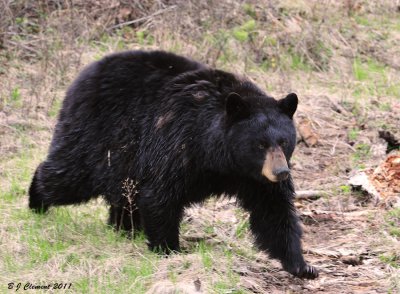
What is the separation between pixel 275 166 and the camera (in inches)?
201

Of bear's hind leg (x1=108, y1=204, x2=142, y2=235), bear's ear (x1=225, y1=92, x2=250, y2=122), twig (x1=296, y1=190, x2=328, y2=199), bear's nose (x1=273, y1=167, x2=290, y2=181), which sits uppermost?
bear's ear (x1=225, y1=92, x2=250, y2=122)

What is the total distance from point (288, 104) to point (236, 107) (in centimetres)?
37

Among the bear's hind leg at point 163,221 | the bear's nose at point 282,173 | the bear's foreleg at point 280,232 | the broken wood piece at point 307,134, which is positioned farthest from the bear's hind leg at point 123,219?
the broken wood piece at point 307,134

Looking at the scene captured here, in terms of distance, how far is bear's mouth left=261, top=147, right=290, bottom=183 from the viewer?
16.7ft

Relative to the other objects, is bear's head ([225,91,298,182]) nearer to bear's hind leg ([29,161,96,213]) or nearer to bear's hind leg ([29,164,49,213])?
bear's hind leg ([29,161,96,213])

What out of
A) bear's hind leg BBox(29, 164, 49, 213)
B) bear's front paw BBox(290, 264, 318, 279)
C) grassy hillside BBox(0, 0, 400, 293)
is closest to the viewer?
grassy hillside BBox(0, 0, 400, 293)

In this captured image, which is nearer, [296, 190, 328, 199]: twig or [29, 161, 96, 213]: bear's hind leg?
[29, 161, 96, 213]: bear's hind leg

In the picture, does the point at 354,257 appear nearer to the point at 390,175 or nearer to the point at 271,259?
the point at 271,259

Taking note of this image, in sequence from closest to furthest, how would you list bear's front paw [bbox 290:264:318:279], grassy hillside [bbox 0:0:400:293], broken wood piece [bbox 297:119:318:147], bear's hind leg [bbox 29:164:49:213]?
grassy hillside [bbox 0:0:400:293] < bear's front paw [bbox 290:264:318:279] < bear's hind leg [bbox 29:164:49:213] < broken wood piece [bbox 297:119:318:147]

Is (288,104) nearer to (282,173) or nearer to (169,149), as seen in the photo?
(282,173)

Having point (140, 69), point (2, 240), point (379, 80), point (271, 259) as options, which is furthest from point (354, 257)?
point (379, 80)

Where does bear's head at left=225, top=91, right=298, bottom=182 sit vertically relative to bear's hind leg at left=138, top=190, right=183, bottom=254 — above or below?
above

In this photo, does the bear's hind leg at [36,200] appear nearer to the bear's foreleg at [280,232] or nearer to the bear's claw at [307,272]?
the bear's foreleg at [280,232]

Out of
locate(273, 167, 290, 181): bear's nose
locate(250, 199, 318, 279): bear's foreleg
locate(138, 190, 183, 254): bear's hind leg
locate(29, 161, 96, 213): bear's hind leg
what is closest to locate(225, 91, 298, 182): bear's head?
locate(273, 167, 290, 181): bear's nose
